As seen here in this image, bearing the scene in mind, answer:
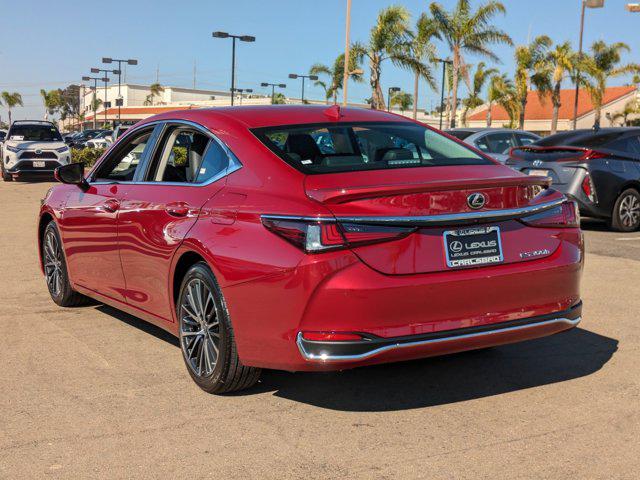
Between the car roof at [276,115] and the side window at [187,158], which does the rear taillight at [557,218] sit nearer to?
the car roof at [276,115]

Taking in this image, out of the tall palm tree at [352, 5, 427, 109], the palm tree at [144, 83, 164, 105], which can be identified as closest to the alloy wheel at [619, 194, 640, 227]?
the tall palm tree at [352, 5, 427, 109]

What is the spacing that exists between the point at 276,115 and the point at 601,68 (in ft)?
170

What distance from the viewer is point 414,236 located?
3932 millimetres

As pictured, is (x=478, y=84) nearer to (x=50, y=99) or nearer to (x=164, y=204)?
(x=164, y=204)

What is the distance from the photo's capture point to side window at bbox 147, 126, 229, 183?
15.7 feet

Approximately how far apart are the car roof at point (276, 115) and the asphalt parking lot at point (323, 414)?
1491 mm

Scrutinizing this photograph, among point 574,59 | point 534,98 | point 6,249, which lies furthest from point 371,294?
point 534,98

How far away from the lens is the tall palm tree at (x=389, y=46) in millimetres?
Answer: 38969

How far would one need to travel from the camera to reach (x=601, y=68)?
173 feet

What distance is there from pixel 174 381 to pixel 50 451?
3.80 ft

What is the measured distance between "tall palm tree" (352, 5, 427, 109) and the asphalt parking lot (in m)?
34.5

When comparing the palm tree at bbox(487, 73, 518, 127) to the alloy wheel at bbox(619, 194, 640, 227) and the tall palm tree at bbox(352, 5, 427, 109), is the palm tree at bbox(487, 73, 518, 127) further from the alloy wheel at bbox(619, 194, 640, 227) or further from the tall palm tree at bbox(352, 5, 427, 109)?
the alloy wheel at bbox(619, 194, 640, 227)

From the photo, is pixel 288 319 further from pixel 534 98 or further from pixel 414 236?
pixel 534 98

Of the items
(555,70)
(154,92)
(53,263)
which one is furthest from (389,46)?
(154,92)
